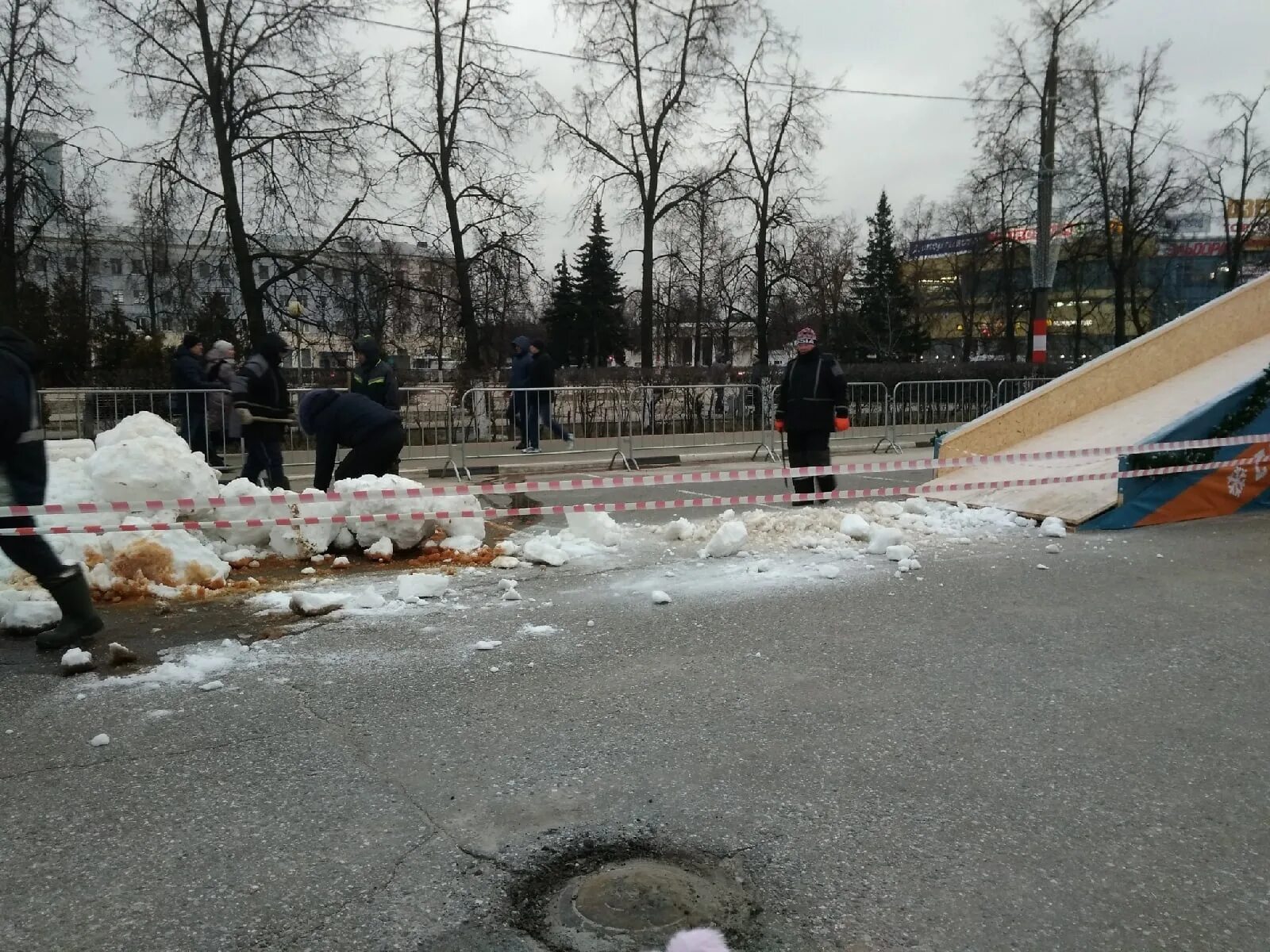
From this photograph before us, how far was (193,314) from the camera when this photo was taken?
68.8ft

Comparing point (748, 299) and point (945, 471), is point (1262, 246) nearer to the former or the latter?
point (748, 299)

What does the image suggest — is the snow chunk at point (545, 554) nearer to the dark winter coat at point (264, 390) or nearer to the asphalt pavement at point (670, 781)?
the asphalt pavement at point (670, 781)

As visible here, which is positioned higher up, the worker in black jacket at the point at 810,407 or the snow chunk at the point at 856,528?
the worker in black jacket at the point at 810,407

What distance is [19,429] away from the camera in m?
4.78

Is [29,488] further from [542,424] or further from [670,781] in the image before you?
[542,424]

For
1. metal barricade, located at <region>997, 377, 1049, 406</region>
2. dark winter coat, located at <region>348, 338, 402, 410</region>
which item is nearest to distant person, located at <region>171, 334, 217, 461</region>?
dark winter coat, located at <region>348, 338, 402, 410</region>

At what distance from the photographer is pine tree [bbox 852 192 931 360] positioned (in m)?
47.8

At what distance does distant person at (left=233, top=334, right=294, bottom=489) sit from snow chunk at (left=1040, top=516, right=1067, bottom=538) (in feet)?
25.2

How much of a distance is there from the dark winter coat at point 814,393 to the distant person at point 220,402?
7.58 m

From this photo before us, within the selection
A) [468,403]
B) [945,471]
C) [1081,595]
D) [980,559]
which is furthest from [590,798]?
[468,403]

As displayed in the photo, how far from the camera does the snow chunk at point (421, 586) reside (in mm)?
5977

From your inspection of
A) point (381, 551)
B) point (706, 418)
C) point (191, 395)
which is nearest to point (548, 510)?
point (381, 551)

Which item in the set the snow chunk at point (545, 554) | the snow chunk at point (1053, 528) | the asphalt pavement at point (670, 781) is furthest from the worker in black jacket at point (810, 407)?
the asphalt pavement at point (670, 781)

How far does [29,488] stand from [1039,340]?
846 inches
